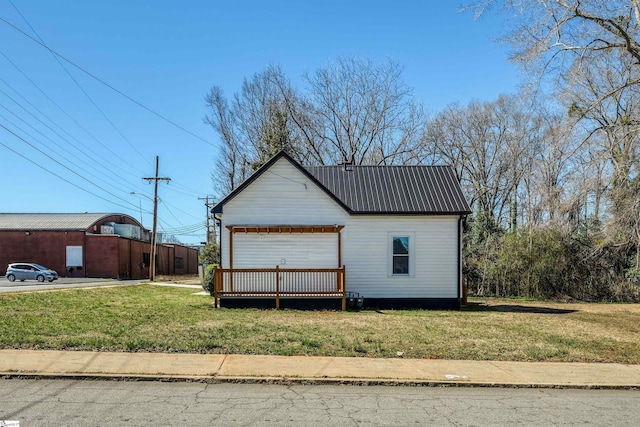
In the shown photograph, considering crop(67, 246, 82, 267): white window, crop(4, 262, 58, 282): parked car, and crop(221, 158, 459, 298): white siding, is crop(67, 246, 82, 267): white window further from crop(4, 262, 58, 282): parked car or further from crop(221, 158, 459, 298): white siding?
crop(221, 158, 459, 298): white siding

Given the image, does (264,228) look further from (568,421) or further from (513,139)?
(513,139)

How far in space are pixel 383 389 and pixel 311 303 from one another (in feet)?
30.8

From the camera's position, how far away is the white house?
17.6 metres

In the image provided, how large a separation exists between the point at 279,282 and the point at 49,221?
136 feet

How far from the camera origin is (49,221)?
5009 centimetres

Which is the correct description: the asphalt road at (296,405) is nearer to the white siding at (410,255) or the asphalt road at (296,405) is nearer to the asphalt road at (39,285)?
the white siding at (410,255)

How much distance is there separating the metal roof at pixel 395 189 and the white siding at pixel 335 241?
0.38m

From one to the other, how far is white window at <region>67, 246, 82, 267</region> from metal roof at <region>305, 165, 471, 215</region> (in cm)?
3435

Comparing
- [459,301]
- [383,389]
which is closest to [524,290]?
[459,301]

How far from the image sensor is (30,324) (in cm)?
1137

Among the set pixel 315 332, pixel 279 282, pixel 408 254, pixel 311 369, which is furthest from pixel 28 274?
pixel 311 369

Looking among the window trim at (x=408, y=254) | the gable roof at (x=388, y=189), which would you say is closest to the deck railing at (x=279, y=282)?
the window trim at (x=408, y=254)

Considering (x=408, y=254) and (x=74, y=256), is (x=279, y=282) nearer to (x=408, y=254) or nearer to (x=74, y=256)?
(x=408, y=254)

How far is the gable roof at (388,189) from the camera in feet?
59.0
